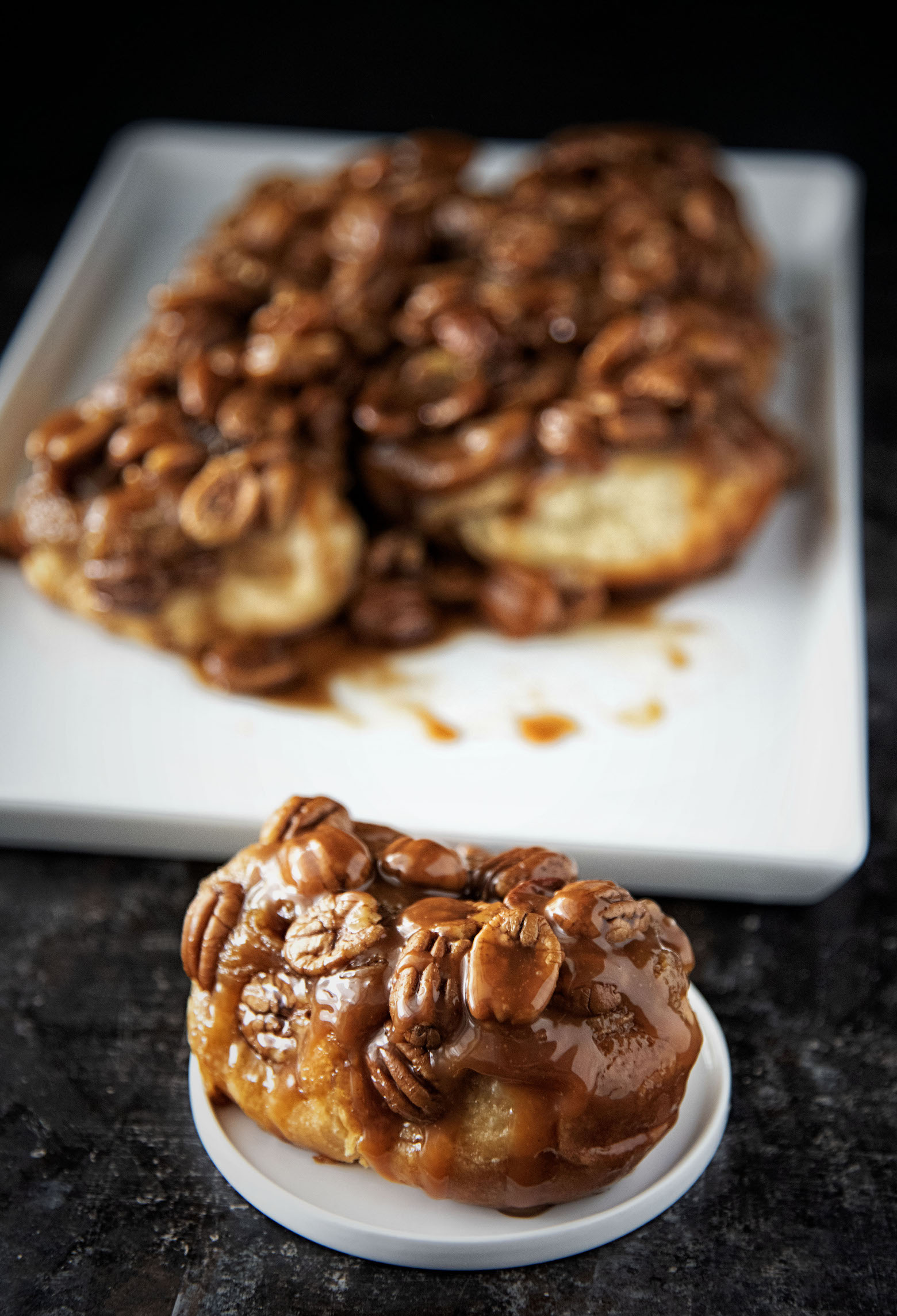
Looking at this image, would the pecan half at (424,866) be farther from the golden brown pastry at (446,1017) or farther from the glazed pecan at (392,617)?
the glazed pecan at (392,617)

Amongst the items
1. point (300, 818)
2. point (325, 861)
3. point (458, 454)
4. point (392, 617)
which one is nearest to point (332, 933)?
point (325, 861)

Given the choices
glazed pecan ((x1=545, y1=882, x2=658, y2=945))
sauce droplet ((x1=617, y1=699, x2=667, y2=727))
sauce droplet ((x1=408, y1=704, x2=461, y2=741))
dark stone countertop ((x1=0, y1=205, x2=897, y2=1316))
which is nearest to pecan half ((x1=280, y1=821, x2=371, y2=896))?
glazed pecan ((x1=545, y1=882, x2=658, y2=945))

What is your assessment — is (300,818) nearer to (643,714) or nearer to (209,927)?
(209,927)

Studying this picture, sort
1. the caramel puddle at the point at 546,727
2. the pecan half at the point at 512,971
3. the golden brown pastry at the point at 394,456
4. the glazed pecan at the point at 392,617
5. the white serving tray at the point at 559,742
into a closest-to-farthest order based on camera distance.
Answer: the pecan half at the point at 512,971, the white serving tray at the point at 559,742, the caramel puddle at the point at 546,727, the golden brown pastry at the point at 394,456, the glazed pecan at the point at 392,617

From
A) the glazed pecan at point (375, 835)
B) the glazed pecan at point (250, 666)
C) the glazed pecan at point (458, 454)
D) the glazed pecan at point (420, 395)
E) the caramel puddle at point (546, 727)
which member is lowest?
the caramel puddle at point (546, 727)

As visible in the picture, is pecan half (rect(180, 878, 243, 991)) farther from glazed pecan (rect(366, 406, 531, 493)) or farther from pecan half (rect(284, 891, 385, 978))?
glazed pecan (rect(366, 406, 531, 493))

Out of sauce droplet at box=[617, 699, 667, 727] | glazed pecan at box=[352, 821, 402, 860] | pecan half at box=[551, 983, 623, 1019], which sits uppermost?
glazed pecan at box=[352, 821, 402, 860]

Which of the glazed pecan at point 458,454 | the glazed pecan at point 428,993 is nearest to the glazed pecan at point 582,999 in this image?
the glazed pecan at point 428,993

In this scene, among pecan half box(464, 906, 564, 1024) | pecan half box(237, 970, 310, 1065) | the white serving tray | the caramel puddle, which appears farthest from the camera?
the caramel puddle
